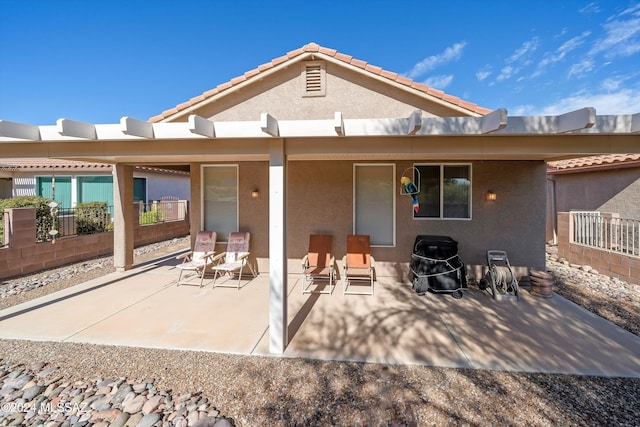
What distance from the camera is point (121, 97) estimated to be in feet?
58.7

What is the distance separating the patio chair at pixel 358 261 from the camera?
633 cm

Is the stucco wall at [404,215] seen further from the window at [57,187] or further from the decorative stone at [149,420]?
the window at [57,187]

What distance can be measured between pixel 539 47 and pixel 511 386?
11.7 metres

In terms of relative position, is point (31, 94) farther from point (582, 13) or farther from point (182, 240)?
point (582, 13)

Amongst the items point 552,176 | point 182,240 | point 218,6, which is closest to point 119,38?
point 218,6

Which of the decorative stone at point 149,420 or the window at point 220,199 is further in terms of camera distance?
the window at point 220,199

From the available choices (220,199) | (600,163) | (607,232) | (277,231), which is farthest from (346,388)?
(600,163)

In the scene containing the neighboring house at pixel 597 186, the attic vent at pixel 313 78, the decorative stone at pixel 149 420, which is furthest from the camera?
the neighboring house at pixel 597 186

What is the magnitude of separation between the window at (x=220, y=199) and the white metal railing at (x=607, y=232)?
31.9 feet

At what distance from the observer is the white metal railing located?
667 centimetres

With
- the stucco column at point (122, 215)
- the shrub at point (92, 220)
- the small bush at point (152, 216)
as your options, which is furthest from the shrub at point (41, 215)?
the small bush at point (152, 216)

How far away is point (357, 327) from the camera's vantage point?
439 cm

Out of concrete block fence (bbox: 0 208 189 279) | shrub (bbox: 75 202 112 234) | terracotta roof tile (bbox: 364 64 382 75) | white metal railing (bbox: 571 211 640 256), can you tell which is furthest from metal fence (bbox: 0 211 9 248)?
white metal railing (bbox: 571 211 640 256)

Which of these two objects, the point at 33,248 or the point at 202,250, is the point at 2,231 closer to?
the point at 33,248
